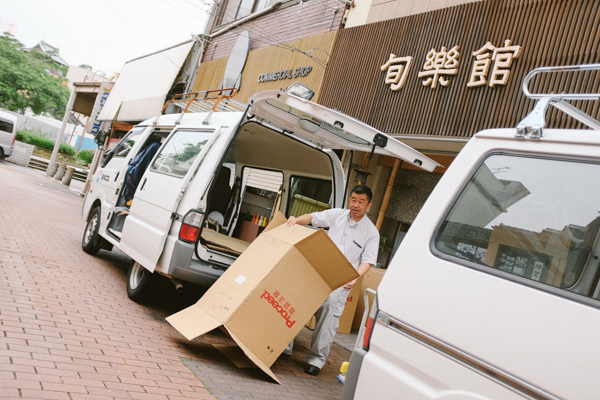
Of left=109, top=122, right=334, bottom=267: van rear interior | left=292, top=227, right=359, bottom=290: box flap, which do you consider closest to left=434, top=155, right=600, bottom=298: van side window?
left=292, top=227, right=359, bottom=290: box flap

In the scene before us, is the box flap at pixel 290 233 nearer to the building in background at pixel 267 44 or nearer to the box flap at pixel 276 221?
the box flap at pixel 276 221

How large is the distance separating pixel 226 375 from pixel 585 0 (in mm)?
6125

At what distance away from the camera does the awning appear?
61.6ft

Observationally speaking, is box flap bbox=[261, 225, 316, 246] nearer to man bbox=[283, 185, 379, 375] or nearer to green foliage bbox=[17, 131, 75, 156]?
man bbox=[283, 185, 379, 375]

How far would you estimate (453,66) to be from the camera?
7871 millimetres

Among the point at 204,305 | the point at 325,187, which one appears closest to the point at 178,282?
the point at 204,305

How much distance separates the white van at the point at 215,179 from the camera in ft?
16.5

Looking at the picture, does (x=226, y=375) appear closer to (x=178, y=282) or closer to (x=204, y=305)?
(x=204, y=305)

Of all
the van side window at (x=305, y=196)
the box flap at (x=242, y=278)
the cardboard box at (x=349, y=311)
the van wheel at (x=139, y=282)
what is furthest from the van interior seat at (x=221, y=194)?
the box flap at (x=242, y=278)

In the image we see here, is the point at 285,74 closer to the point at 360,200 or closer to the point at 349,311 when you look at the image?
the point at 349,311

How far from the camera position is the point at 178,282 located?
5.25m

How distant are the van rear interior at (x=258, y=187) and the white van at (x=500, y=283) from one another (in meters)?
Answer: 3.08

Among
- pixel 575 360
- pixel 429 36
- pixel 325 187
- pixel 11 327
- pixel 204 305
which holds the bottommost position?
pixel 11 327

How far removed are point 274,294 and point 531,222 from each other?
8.05 ft
